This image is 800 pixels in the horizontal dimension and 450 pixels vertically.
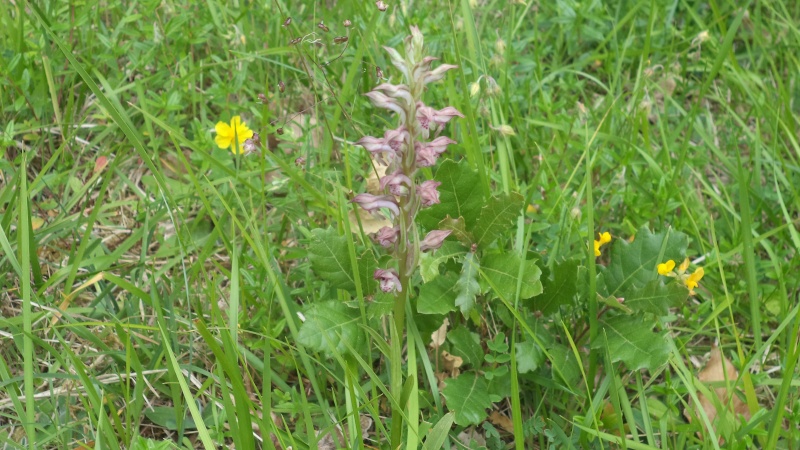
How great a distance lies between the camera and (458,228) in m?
2.22

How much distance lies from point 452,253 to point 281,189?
3.02ft

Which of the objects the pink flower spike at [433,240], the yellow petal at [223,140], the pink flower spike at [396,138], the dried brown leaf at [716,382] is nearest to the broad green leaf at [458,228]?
the pink flower spike at [433,240]

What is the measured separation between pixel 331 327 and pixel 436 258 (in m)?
0.33

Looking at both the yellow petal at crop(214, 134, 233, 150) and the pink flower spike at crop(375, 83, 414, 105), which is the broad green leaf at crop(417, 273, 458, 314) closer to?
the pink flower spike at crop(375, 83, 414, 105)

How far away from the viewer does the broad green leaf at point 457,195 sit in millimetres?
2264

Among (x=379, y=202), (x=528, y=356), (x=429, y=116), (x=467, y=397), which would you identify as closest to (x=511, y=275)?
(x=528, y=356)

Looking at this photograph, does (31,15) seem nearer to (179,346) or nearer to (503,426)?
(179,346)

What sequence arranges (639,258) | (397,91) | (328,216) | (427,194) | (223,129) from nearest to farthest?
(397,91)
(427,194)
(639,258)
(328,216)
(223,129)

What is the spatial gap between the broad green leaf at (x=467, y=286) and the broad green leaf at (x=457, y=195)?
5.3 inches

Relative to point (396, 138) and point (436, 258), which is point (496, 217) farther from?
point (396, 138)

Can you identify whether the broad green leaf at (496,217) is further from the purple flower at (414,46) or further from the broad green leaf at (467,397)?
the purple flower at (414,46)

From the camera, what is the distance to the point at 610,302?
7.41 ft

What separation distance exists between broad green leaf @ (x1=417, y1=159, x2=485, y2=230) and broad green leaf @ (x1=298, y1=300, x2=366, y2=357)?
349 millimetres

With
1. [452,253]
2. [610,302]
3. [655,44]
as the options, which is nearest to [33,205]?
[452,253]
